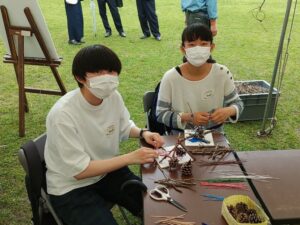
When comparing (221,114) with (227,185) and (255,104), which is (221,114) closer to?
(227,185)

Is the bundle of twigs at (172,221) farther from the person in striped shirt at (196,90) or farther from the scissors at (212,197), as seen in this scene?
the person in striped shirt at (196,90)

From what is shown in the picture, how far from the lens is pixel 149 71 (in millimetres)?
5922

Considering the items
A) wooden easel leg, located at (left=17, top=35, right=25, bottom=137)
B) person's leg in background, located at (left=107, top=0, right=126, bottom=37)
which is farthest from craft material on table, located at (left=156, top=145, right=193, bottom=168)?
person's leg in background, located at (left=107, top=0, right=126, bottom=37)

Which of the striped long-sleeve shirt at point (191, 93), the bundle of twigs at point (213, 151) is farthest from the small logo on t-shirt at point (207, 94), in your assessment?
the bundle of twigs at point (213, 151)

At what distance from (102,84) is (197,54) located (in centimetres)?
79

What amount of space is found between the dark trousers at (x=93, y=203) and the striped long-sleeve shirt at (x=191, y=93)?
0.59m

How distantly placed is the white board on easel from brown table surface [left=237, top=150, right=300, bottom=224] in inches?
101

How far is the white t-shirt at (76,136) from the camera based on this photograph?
5.58 feet

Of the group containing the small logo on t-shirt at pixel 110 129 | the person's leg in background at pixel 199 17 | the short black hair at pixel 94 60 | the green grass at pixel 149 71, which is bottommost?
the green grass at pixel 149 71

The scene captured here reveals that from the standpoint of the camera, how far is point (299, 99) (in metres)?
4.89

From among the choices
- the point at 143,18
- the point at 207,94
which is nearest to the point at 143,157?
the point at 207,94

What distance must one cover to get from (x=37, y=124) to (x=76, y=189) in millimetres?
2522

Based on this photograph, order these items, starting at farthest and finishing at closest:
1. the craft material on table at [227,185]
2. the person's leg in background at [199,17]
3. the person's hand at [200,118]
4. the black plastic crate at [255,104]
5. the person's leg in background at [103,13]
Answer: the person's leg in background at [103,13]
the person's leg in background at [199,17]
the black plastic crate at [255,104]
the person's hand at [200,118]
the craft material on table at [227,185]

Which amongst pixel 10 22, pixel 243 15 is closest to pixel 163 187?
pixel 10 22
